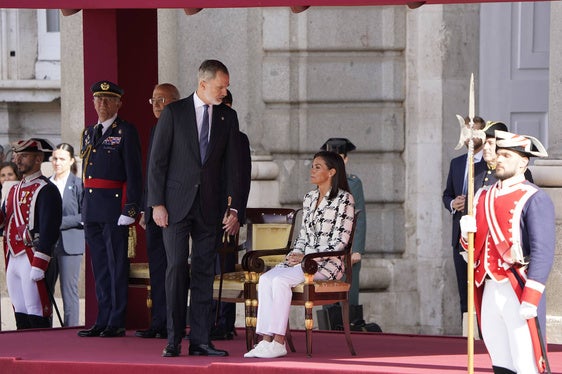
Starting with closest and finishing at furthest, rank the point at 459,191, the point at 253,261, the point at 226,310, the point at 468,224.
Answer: the point at 468,224
the point at 253,261
the point at 226,310
the point at 459,191

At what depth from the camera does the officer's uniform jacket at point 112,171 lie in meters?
11.7

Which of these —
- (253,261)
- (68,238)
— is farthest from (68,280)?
(253,261)

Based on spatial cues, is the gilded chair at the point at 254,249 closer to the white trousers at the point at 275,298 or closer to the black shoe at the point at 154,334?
the white trousers at the point at 275,298

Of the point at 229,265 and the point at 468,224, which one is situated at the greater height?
the point at 468,224

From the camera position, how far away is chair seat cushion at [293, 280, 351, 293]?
35.9 ft

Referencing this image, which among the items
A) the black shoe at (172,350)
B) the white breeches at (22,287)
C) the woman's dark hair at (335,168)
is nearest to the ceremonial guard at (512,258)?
the woman's dark hair at (335,168)

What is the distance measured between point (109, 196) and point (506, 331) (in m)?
3.30

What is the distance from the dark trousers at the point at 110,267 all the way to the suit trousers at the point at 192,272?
3.46 feet

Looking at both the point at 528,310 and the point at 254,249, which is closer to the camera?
the point at 528,310

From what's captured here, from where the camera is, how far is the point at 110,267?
11844 millimetres

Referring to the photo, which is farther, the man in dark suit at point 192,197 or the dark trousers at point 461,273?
the dark trousers at point 461,273

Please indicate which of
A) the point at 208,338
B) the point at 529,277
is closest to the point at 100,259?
the point at 208,338

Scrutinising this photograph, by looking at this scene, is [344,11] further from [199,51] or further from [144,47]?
[144,47]

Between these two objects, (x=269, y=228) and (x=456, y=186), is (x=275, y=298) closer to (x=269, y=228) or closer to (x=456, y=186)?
(x=269, y=228)
